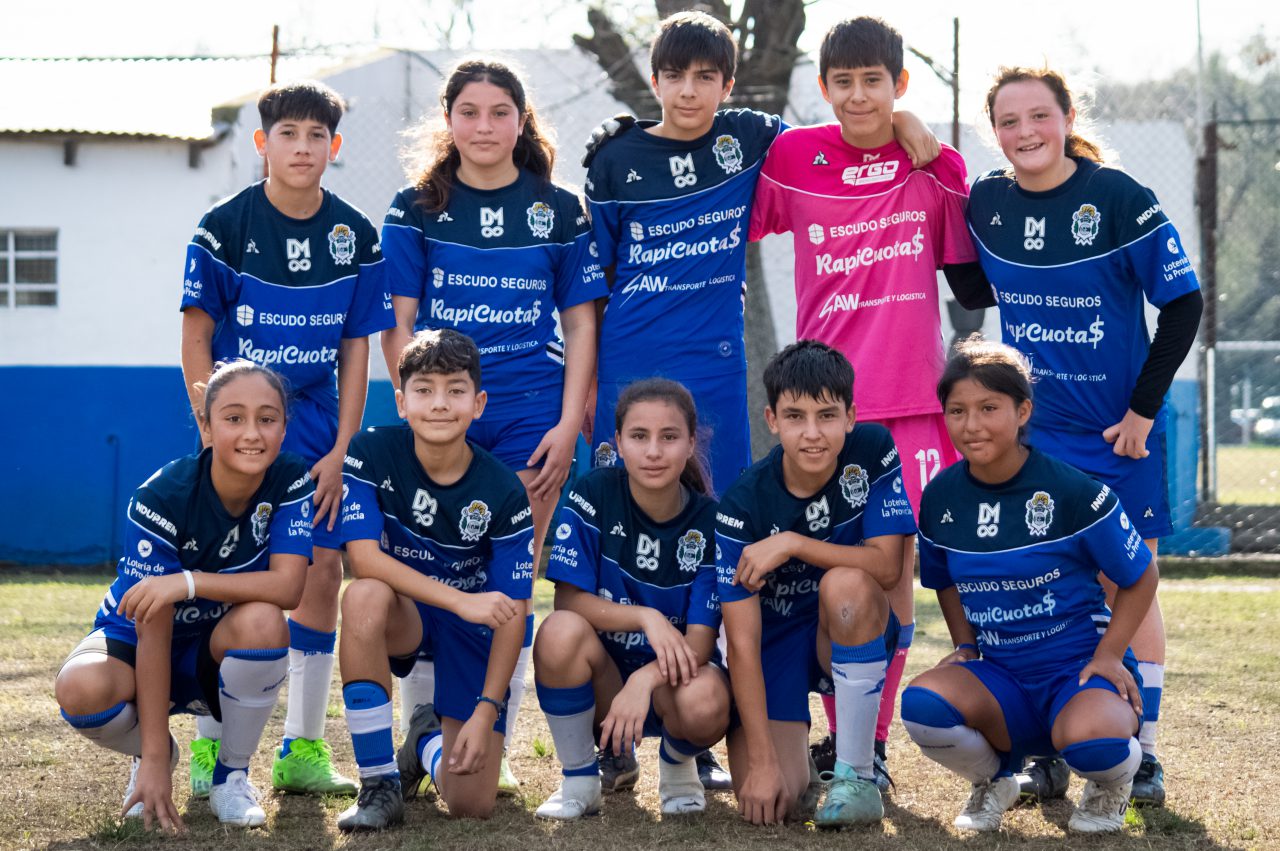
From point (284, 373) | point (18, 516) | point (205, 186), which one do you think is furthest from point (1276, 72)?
point (284, 373)

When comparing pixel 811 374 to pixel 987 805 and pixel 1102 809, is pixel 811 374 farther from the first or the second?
pixel 1102 809

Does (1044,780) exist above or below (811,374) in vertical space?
below

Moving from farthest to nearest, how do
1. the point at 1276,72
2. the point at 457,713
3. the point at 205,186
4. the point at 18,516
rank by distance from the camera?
the point at 1276,72 → the point at 205,186 → the point at 18,516 → the point at 457,713

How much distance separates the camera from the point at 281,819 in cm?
323

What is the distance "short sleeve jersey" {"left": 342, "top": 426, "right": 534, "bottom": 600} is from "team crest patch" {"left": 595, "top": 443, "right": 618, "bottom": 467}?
0.35 m

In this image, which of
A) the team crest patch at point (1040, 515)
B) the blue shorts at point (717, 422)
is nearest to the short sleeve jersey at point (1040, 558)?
the team crest patch at point (1040, 515)

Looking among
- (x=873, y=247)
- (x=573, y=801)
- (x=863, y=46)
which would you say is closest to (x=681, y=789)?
(x=573, y=801)

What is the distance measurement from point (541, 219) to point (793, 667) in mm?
1437

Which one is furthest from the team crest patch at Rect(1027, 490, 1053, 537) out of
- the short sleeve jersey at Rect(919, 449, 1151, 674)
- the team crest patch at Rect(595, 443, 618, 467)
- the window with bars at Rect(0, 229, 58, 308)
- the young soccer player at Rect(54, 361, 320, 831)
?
the window with bars at Rect(0, 229, 58, 308)

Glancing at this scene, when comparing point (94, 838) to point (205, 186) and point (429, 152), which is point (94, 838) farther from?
point (205, 186)

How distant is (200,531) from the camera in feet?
11.0

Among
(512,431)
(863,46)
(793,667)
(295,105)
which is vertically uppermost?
(863,46)

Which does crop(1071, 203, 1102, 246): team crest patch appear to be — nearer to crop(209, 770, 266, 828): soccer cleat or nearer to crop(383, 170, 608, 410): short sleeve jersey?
crop(383, 170, 608, 410): short sleeve jersey

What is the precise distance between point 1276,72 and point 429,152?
17.6 meters
